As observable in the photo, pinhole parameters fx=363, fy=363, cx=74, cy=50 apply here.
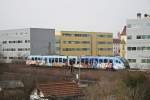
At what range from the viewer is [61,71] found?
4222 cm

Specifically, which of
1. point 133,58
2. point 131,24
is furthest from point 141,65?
point 131,24

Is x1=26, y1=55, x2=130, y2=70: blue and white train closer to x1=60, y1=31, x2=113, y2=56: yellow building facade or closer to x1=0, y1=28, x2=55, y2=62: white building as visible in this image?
x1=0, y1=28, x2=55, y2=62: white building

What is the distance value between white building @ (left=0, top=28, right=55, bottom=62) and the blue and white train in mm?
21731

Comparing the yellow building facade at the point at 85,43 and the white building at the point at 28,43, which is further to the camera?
the yellow building facade at the point at 85,43

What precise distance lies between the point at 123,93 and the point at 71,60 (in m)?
23.2

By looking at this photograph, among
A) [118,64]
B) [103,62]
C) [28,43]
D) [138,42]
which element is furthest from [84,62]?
[28,43]

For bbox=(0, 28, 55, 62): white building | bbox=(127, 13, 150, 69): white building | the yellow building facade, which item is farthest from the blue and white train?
the yellow building facade

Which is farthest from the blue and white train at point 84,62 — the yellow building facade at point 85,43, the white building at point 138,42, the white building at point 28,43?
the yellow building facade at point 85,43

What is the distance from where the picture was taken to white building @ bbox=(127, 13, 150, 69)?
50.3m

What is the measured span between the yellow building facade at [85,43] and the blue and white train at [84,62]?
29.3 meters

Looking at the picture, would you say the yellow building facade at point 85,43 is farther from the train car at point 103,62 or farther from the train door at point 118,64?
the train door at point 118,64

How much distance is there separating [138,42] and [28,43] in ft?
94.9

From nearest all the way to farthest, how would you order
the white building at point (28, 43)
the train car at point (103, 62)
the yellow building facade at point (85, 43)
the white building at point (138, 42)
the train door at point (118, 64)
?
the train door at point (118, 64), the train car at point (103, 62), the white building at point (138, 42), the white building at point (28, 43), the yellow building facade at point (85, 43)

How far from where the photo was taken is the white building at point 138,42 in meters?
50.3
